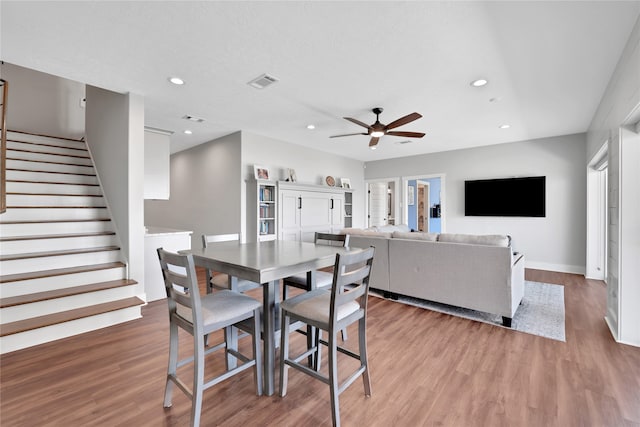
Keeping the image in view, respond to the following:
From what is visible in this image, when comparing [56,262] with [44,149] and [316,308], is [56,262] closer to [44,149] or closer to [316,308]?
[44,149]

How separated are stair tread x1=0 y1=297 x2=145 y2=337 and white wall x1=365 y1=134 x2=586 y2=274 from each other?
20.4 feet

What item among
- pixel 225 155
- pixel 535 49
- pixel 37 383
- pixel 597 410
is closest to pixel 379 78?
pixel 535 49

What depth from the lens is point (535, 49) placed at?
2482 mm

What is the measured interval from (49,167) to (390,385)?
A: 5.30 meters

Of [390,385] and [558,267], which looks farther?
[558,267]

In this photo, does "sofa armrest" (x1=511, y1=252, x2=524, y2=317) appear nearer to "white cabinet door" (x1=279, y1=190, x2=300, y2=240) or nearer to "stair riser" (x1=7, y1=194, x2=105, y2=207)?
"white cabinet door" (x1=279, y1=190, x2=300, y2=240)

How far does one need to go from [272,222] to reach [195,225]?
75.0 inches

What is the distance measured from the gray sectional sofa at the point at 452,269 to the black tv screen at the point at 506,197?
2.95m

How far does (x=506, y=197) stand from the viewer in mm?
5855

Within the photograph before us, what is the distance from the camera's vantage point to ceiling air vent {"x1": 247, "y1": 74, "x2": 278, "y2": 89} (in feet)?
9.91

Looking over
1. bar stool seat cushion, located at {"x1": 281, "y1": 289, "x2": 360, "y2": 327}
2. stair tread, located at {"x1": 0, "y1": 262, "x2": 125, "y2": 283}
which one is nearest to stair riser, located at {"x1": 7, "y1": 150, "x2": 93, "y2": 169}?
stair tread, located at {"x1": 0, "y1": 262, "x2": 125, "y2": 283}

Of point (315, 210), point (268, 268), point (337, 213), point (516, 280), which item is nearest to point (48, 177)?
point (315, 210)

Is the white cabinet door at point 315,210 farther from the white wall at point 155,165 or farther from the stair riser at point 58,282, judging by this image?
the stair riser at point 58,282

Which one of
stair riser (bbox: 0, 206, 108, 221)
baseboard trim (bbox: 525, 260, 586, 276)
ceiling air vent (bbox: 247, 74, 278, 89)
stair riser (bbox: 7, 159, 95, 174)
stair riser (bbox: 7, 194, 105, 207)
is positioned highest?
ceiling air vent (bbox: 247, 74, 278, 89)
